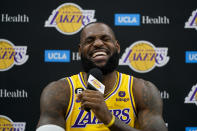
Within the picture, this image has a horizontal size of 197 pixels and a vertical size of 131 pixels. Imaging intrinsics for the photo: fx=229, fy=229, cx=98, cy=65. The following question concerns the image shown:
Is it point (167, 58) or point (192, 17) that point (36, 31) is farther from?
point (192, 17)

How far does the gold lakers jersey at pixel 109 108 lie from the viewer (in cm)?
115

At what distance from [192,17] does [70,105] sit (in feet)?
5.20

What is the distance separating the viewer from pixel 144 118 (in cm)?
114

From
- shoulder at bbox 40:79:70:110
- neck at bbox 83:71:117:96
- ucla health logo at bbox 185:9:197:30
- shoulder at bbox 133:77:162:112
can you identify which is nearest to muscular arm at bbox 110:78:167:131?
shoulder at bbox 133:77:162:112

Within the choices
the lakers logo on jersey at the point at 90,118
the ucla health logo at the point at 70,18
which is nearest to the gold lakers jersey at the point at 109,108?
the lakers logo on jersey at the point at 90,118

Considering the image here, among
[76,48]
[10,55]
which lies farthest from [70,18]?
[10,55]

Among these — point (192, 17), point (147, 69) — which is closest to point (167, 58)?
point (147, 69)

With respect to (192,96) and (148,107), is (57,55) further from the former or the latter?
(192,96)

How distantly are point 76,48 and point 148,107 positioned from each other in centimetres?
114

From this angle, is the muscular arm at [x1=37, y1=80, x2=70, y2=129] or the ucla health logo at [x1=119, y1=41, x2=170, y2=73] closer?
the muscular arm at [x1=37, y1=80, x2=70, y2=129]

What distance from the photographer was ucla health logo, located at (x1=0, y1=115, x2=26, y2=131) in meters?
2.09

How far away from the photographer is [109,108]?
1.17 m

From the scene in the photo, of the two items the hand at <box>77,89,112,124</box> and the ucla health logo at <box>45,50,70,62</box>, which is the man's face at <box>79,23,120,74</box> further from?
the ucla health logo at <box>45,50,70,62</box>

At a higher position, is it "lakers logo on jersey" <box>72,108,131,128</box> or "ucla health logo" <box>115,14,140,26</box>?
"ucla health logo" <box>115,14,140,26</box>
